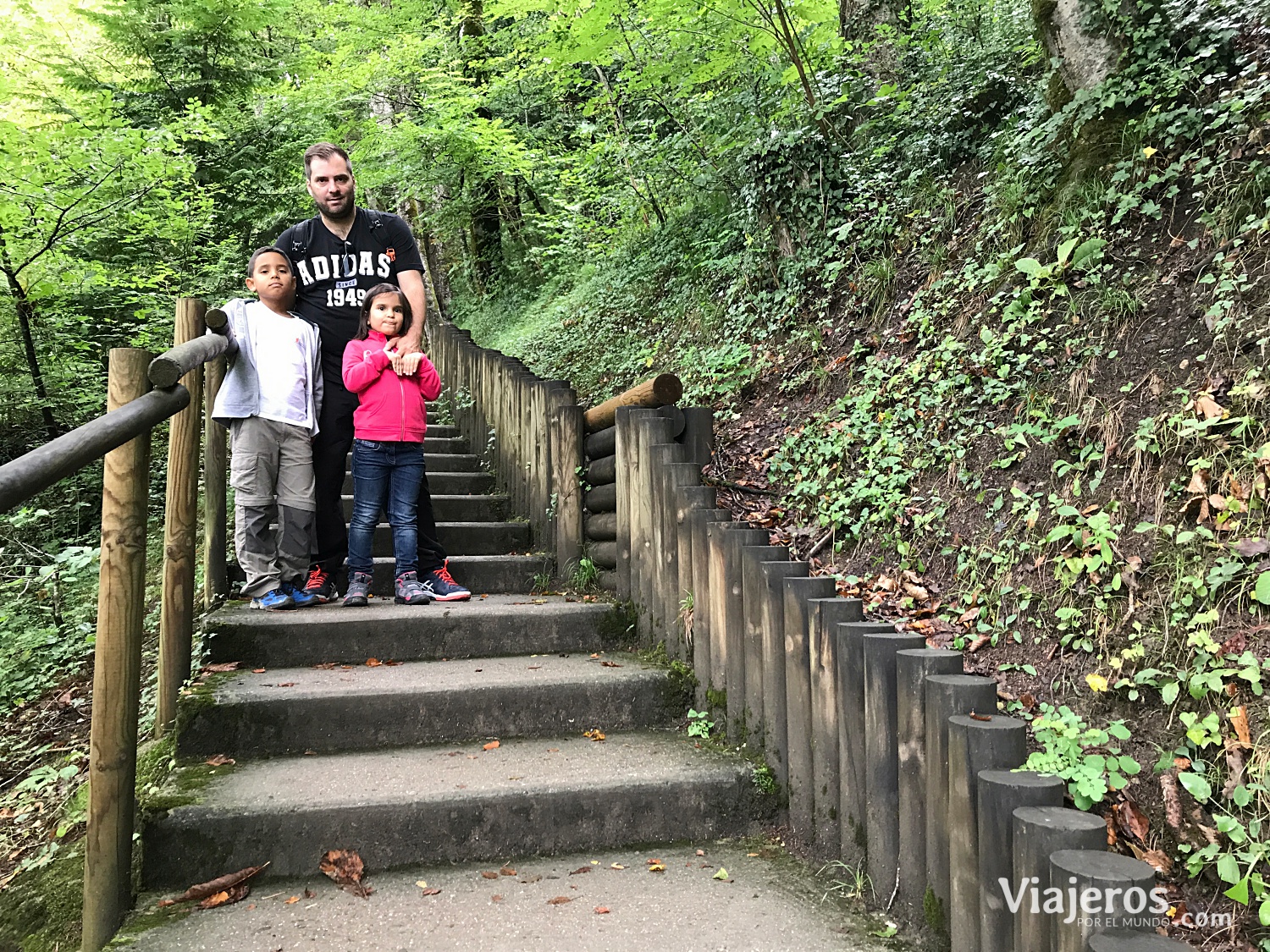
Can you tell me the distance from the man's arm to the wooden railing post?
4.98 ft

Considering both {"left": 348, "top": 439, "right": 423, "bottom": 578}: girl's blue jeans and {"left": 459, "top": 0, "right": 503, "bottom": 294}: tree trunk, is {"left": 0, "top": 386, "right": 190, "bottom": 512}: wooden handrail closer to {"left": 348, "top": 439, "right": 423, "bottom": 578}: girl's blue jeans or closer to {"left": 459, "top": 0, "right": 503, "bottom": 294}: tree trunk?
{"left": 348, "top": 439, "right": 423, "bottom": 578}: girl's blue jeans

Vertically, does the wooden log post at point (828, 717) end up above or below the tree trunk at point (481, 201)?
below

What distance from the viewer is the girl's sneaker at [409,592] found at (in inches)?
150

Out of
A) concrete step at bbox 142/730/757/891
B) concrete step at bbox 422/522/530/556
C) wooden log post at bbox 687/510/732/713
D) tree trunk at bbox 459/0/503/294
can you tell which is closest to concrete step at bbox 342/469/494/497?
concrete step at bbox 422/522/530/556

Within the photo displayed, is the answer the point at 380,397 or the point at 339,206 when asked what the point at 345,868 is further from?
the point at 339,206

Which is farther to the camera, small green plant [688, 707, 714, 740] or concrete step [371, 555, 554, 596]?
concrete step [371, 555, 554, 596]

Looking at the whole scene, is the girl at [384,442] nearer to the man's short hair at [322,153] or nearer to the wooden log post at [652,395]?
the man's short hair at [322,153]

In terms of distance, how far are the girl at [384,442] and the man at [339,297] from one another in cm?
9

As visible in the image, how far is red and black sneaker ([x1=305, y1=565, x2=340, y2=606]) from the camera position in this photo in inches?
147

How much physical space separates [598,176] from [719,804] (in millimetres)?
8288

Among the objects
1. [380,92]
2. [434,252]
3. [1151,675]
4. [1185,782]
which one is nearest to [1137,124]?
[1151,675]

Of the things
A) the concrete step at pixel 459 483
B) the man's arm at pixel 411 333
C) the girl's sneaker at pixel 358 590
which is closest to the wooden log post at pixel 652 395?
the man's arm at pixel 411 333

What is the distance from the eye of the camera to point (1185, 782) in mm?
1992

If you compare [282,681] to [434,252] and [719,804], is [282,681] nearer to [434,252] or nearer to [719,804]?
[719,804]
